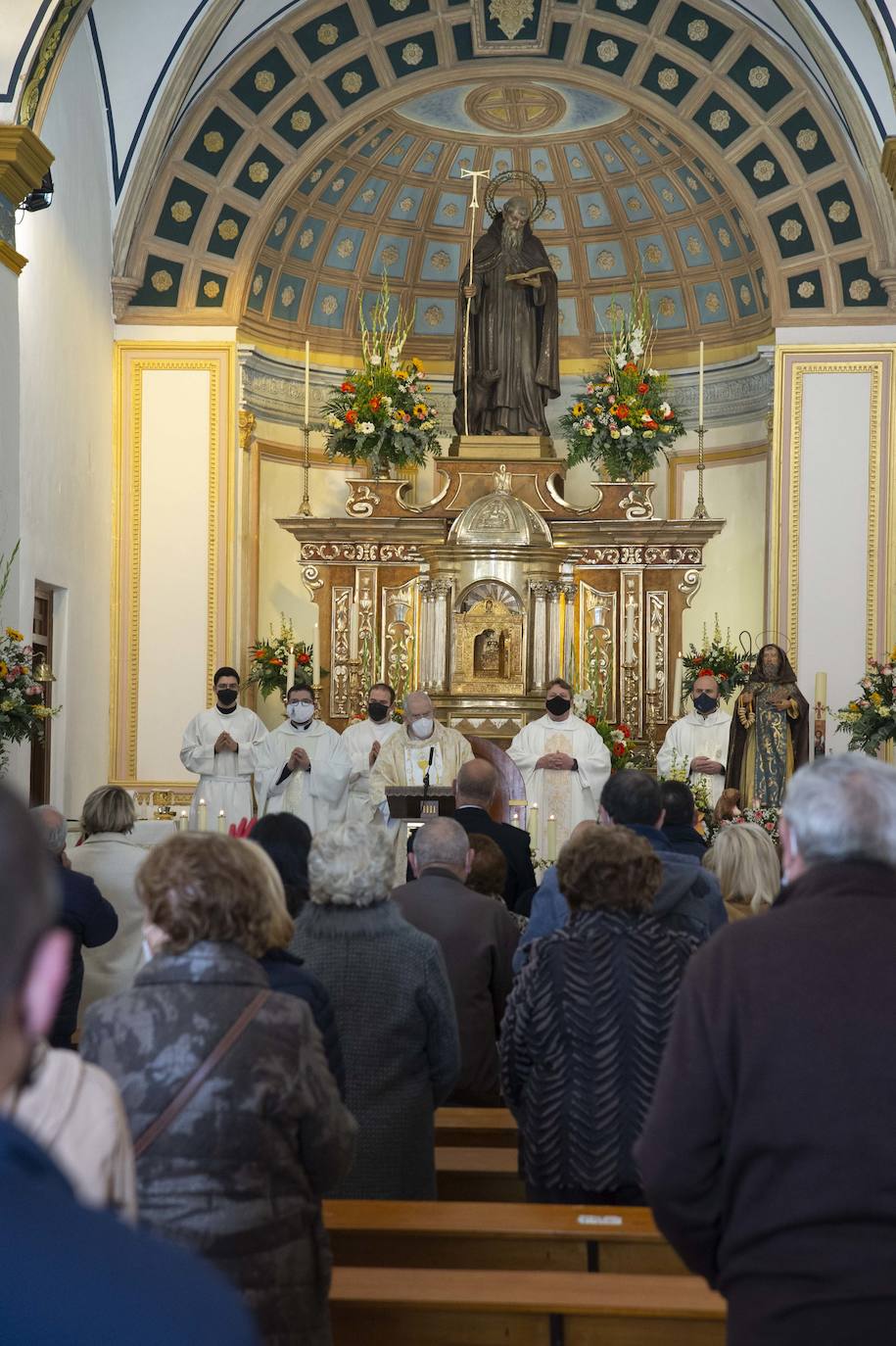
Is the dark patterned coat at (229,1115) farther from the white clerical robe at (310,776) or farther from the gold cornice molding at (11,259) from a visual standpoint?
the gold cornice molding at (11,259)

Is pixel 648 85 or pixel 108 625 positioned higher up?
pixel 648 85

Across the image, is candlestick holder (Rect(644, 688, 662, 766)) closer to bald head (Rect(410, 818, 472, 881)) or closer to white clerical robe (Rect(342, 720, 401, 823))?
white clerical robe (Rect(342, 720, 401, 823))

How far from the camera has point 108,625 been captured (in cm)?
1559

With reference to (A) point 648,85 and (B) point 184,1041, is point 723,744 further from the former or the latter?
(B) point 184,1041

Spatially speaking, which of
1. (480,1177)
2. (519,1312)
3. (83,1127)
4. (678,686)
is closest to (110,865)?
(480,1177)

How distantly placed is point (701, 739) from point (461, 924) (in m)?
8.27

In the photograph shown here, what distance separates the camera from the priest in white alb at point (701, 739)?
42.9 ft

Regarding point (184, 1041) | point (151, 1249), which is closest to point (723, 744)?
point (184, 1041)

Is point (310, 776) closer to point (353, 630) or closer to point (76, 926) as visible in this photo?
point (353, 630)

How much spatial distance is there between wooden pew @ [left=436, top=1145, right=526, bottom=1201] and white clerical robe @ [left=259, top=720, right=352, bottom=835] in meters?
7.03

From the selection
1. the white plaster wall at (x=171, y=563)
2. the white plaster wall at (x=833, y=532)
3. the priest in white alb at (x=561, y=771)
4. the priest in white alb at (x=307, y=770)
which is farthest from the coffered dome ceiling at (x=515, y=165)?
the priest in white alb at (x=307, y=770)

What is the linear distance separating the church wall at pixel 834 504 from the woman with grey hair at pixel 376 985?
37.1 feet

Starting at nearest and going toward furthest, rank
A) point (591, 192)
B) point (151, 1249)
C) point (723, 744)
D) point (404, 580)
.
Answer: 1. point (151, 1249)
2. point (723, 744)
3. point (404, 580)
4. point (591, 192)

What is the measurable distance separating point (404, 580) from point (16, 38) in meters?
6.20
